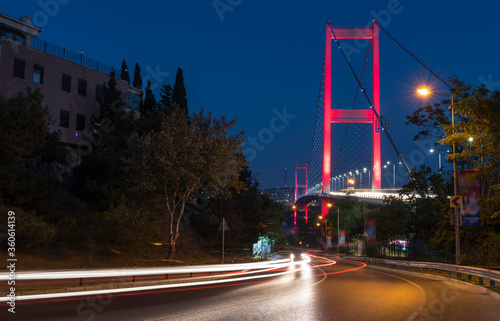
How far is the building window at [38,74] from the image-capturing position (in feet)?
129

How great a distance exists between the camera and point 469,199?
2248 centimetres

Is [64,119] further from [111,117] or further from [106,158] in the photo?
[106,158]

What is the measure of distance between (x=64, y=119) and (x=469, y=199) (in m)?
33.5

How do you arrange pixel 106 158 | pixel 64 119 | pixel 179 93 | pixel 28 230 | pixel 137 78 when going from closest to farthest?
1. pixel 28 230
2. pixel 106 158
3. pixel 64 119
4. pixel 179 93
5. pixel 137 78

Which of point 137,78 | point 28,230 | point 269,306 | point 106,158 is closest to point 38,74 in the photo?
point 106,158

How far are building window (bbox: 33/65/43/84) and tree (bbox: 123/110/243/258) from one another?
13988 mm

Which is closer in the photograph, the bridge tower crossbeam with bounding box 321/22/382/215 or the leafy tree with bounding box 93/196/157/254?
the leafy tree with bounding box 93/196/157/254

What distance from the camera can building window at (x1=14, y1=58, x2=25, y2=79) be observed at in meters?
37.7

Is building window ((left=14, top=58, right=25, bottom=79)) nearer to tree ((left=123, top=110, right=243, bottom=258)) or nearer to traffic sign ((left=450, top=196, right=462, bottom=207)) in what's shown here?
tree ((left=123, top=110, right=243, bottom=258))

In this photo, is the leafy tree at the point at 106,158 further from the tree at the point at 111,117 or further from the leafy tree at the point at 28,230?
the leafy tree at the point at 28,230

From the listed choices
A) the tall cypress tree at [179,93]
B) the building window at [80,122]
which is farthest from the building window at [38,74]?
the tall cypress tree at [179,93]

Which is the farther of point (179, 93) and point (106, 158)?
point (179, 93)

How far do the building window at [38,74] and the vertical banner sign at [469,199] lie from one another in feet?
108

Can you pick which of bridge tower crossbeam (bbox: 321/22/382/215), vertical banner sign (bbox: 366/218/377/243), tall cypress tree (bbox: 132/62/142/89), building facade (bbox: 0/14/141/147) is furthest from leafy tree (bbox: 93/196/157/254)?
bridge tower crossbeam (bbox: 321/22/382/215)
